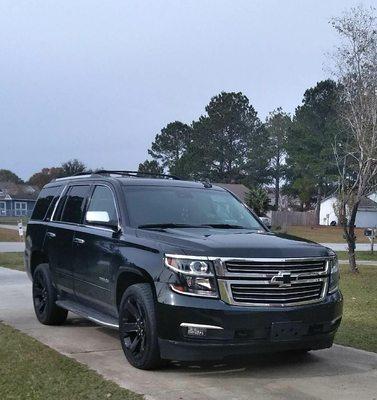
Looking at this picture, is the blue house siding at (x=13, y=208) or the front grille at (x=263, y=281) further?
the blue house siding at (x=13, y=208)

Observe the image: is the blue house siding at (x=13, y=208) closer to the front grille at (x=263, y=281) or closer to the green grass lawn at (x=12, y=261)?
the green grass lawn at (x=12, y=261)

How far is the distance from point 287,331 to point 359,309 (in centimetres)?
489

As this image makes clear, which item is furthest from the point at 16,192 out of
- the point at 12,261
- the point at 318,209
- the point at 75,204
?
the point at 75,204

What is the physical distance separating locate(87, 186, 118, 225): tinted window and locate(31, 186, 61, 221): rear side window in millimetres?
1279

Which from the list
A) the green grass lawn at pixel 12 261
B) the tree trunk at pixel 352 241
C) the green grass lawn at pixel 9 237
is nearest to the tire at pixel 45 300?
the green grass lawn at pixel 12 261

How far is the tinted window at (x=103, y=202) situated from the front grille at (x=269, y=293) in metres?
1.79

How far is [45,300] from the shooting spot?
796cm

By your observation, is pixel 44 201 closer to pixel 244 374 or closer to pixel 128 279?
pixel 128 279

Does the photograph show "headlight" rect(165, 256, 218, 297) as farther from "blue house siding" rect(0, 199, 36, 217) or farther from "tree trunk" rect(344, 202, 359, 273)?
"blue house siding" rect(0, 199, 36, 217)

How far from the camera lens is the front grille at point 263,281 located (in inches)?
204

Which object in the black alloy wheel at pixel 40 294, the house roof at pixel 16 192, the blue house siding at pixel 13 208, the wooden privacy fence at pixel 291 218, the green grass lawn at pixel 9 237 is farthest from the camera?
the house roof at pixel 16 192

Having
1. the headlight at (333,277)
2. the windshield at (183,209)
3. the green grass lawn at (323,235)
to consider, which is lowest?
the green grass lawn at (323,235)

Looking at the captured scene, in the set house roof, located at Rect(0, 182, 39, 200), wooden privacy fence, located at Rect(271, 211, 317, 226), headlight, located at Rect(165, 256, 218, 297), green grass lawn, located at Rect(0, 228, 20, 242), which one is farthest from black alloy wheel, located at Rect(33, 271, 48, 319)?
house roof, located at Rect(0, 182, 39, 200)

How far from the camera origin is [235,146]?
256 feet
